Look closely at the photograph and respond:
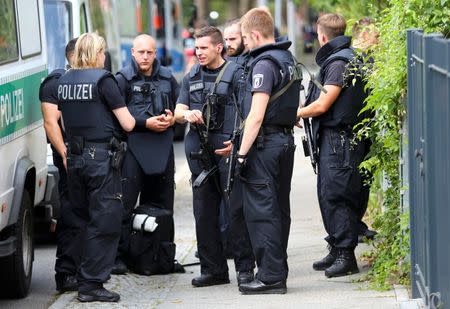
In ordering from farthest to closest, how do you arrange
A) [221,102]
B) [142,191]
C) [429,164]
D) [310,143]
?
[142,191]
[310,143]
[221,102]
[429,164]

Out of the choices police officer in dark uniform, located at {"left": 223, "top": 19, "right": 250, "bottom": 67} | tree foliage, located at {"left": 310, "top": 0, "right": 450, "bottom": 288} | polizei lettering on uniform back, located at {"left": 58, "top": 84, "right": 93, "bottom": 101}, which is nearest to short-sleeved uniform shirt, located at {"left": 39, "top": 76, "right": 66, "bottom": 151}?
polizei lettering on uniform back, located at {"left": 58, "top": 84, "right": 93, "bottom": 101}

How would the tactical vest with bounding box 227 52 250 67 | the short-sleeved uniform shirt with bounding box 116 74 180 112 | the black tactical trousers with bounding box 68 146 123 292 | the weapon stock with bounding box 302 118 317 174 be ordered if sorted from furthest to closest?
the short-sleeved uniform shirt with bounding box 116 74 180 112 < the weapon stock with bounding box 302 118 317 174 < the tactical vest with bounding box 227 52 250 67 < the black tactical trousers with bounding box 68 146 123 292

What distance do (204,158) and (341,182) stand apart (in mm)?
1024

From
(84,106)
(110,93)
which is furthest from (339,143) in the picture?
(84,106)

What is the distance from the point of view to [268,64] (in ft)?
26.2

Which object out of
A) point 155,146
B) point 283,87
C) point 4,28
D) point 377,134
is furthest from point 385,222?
point 4,28

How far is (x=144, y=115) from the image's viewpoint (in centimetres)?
920

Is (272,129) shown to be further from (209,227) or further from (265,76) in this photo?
(209,227)

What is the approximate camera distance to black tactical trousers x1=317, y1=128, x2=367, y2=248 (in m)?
8.75

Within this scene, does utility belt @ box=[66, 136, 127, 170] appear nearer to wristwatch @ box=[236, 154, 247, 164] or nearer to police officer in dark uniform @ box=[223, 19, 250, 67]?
wristwatch @ box=[236, 154, 247, 164]

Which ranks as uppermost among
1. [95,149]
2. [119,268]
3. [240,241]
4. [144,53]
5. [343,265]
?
[144,53]

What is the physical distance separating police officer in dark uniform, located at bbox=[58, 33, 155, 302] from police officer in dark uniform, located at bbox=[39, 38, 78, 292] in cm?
43

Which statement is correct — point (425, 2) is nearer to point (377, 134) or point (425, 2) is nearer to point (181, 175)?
point (377, 134)

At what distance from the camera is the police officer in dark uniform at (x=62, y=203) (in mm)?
8625
